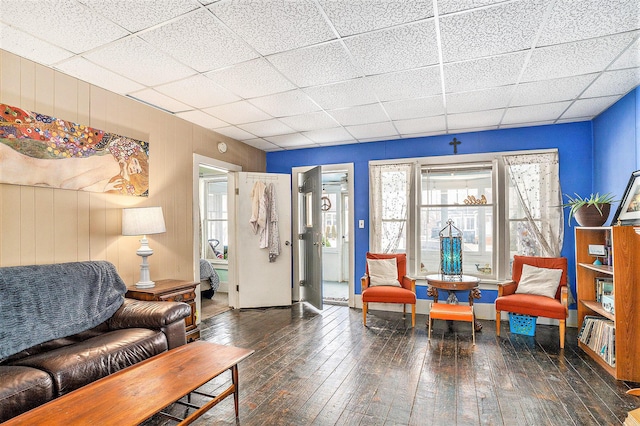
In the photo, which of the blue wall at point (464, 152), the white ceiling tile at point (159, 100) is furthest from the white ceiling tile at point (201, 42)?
the blue wall at point (464, 152)

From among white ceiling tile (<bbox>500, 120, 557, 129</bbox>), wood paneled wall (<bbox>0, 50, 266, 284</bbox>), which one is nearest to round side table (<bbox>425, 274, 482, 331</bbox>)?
white ceiling tile (<bbox>500, 120, 557, 129</bbox>)

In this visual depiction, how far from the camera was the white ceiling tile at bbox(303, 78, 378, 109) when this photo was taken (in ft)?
9.86

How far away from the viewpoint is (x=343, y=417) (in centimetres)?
213

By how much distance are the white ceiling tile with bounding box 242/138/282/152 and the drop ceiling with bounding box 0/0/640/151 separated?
112cm

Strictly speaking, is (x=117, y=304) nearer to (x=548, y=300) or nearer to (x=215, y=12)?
(x=215, y=12)

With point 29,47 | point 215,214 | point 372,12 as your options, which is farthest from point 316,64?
point 215,214

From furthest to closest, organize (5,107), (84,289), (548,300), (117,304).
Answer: (548,300) → (117,304) → (84,289) → (5,107)

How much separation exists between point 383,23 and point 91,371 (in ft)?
9.26

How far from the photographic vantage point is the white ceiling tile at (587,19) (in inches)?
74.1

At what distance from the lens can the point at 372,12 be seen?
76.7 inches

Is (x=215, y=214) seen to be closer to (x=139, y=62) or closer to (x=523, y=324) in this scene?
(x=139, y=62)

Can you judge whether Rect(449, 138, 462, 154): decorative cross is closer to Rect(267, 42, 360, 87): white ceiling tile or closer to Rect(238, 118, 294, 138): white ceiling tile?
Rect(238, 118, 294, 138): white ceiling tile

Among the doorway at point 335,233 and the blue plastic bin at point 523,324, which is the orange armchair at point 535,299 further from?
the doorway at point 335,233

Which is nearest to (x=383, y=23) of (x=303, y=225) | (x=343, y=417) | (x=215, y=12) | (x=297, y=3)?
(x=297, y=3)
